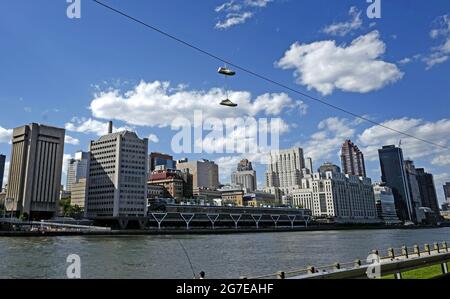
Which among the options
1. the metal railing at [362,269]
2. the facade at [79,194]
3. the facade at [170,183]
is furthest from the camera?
the facade at [170,183]

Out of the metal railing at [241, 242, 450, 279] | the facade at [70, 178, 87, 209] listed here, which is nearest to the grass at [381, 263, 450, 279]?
the metal railing at [241, 242, 450, 279]

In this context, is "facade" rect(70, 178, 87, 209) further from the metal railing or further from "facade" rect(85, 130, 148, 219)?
the metal railing

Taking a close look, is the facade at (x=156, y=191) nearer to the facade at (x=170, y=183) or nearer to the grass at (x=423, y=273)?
the facade at (x=170, y=183)

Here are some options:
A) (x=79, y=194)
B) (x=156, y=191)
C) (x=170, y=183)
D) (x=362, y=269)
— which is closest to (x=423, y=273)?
(x=362, y=269)

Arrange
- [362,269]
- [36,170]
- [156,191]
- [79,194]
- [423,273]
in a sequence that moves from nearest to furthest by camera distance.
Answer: [362,269] < [423,273] < [36,170] < [79,194] < [156,191]

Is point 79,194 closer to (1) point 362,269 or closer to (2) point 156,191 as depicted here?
(2) point 156,191

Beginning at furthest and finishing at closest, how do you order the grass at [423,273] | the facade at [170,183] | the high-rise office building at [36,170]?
the facade at [170,183] → the high-rise office building at [36,170] → the grass at [423,273]

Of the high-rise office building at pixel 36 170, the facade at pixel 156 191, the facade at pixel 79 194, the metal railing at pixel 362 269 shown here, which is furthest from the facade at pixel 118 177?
the metal railing at pixel 362 269
